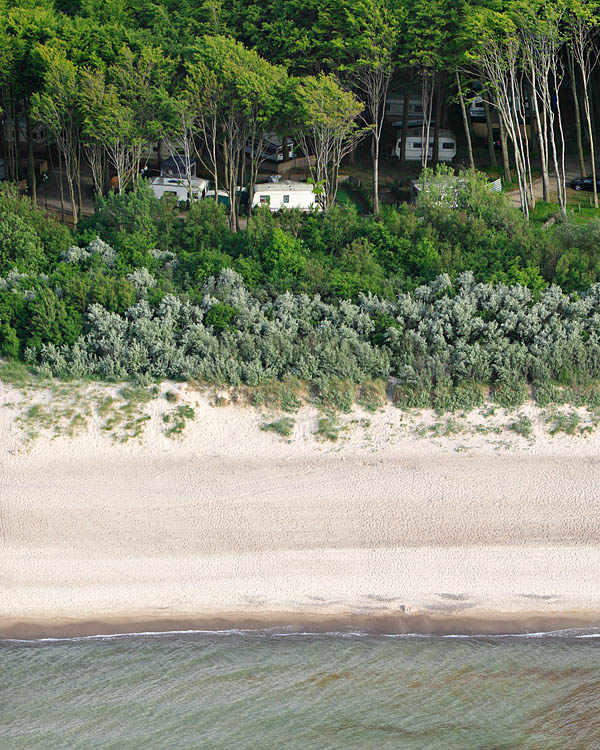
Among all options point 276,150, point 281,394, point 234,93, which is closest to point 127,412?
point 281,394

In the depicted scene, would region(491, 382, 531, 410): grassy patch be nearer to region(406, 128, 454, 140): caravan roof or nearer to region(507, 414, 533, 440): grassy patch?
region(507, 414, 533, 440): grassy patch

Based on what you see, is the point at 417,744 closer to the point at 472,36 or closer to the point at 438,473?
the point at 438,473

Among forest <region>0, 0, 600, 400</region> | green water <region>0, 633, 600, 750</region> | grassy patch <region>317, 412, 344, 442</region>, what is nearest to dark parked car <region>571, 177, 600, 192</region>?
forest <region>0, 0, 600, 400</region>

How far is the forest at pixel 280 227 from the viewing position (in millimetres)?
24859

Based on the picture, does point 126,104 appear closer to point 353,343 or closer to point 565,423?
point 353,343

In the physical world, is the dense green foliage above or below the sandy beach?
above

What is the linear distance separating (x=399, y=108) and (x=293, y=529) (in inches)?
1292

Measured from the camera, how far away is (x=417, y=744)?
1666 cm

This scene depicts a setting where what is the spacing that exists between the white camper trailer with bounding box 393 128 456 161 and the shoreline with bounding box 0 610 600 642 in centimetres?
2836

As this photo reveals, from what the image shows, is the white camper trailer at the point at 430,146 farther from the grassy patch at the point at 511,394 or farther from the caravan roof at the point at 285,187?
the grassy patch at the point at 511,394

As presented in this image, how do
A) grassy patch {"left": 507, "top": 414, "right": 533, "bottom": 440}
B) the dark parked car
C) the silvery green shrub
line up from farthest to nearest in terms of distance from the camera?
the dark parked car < the silvery green shrub < grassy patch {"left": 507, "top": 414, "right": 533, "bottom": 440}

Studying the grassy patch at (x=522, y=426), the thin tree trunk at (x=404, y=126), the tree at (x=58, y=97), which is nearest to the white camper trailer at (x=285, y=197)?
the tree at (x=58, y=97)

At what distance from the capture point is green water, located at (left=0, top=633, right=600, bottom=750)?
16797 mm

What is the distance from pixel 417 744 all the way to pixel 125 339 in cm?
1330
